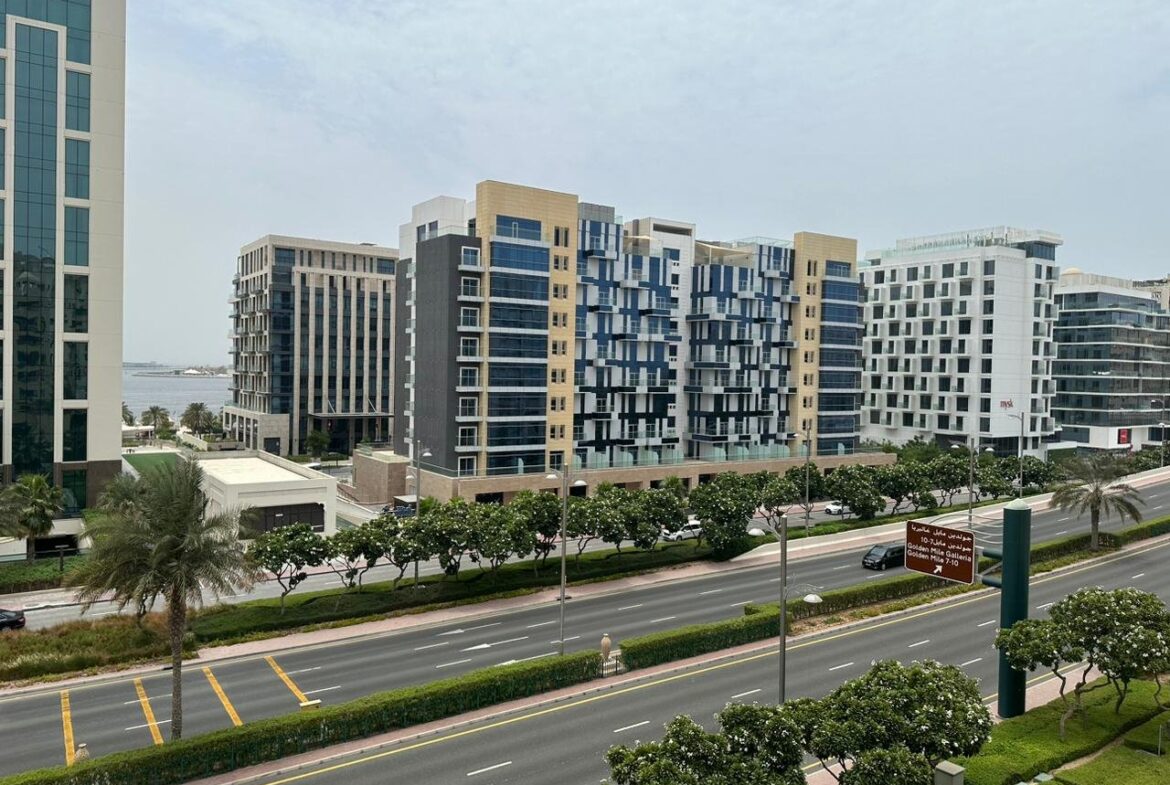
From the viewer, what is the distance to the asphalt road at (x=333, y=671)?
30312 millimetres

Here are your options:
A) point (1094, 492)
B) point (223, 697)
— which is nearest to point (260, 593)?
point (223, 697)

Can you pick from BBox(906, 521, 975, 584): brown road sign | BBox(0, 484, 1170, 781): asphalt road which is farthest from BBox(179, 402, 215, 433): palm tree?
BBox(906, 521, 975, 584): brown road sign

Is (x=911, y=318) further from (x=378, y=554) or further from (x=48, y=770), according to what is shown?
→ (x=48, y=770)

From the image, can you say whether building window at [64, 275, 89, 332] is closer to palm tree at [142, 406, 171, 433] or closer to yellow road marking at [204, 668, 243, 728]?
yellow road marking at [204, 668, 243, 728]

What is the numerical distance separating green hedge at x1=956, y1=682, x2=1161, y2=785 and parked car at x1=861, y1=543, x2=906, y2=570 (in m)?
24.6

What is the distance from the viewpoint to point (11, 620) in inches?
1660

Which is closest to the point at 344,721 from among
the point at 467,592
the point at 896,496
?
the point at 467,592

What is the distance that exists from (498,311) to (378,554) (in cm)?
3377

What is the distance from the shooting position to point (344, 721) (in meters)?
28.5

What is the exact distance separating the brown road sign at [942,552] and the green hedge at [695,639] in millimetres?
10652

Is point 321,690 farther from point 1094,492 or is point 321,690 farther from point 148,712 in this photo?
point 1094,492

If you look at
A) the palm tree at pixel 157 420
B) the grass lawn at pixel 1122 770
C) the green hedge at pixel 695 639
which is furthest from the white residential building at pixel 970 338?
the palm tree at pixel 157 420

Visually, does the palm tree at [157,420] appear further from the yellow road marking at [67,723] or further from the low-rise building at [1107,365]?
the low-rise building at [1107,365]

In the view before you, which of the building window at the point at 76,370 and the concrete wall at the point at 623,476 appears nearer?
the building window at the point at 76,370
